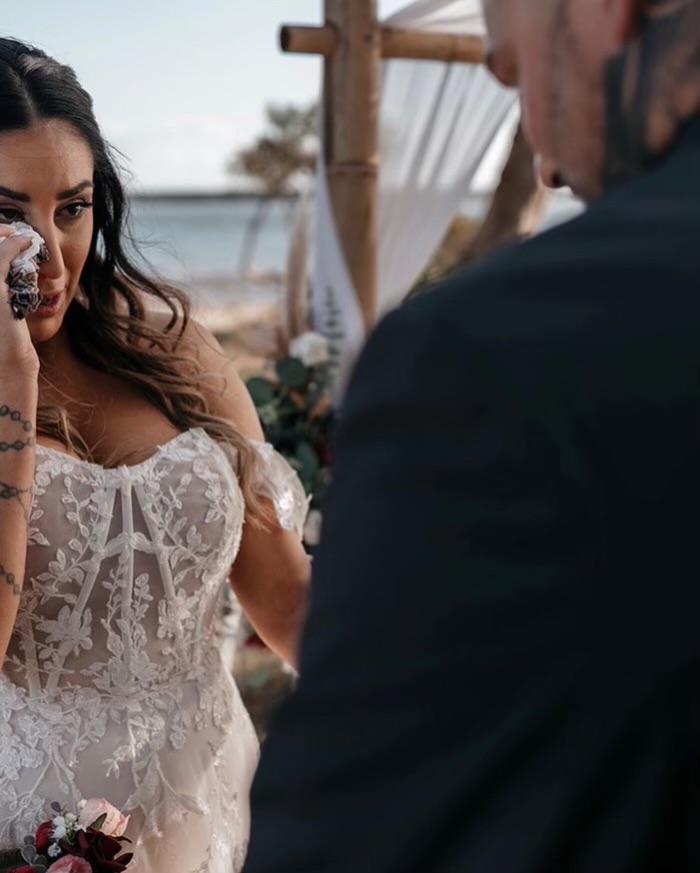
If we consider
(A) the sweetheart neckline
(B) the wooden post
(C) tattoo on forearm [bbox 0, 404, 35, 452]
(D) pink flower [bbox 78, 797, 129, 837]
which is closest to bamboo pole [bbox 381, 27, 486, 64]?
(B) the wooden post

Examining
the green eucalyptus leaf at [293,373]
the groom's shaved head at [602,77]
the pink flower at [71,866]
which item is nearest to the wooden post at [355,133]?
the green eucalyptus leaf at [293,373]

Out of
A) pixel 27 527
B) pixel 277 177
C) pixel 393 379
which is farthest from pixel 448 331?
pixel 277 177

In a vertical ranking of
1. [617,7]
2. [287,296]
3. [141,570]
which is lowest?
[287,296]

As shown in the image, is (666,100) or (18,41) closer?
(666,100)

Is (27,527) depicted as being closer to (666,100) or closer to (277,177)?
(666,100)

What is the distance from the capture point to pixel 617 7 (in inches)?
27.6

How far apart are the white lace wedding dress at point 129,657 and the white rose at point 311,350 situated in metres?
1.97

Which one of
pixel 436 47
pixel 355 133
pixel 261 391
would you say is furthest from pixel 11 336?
pixel 436 47

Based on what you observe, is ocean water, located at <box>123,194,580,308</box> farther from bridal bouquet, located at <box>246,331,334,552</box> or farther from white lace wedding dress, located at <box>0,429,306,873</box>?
white lace wedding dress, located at <box>0,429,306,873</box>

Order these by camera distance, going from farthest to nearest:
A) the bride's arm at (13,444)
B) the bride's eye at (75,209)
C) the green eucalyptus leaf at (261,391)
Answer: the green eucalyptus leaf at (261,391), the bride's eye at (75,209), the bride's arm at (13,444)

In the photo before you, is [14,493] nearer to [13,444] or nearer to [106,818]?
[13,444]

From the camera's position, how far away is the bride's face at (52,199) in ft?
6.23

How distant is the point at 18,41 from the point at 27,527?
34.4 inches

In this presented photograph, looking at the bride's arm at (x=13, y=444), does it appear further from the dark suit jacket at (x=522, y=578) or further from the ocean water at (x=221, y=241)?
the dark suit jacket at (x=522, y=578)
